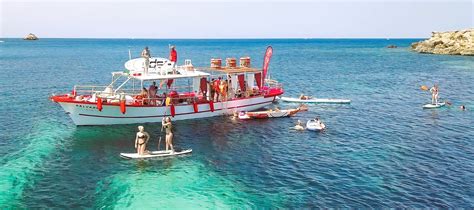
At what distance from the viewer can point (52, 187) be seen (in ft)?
81.5

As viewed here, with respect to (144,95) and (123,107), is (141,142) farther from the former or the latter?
(144,95)

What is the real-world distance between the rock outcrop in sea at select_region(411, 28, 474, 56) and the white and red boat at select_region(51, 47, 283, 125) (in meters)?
118

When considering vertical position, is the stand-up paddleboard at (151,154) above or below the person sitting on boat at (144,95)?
below

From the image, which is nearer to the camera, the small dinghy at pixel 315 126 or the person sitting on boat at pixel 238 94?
the small dinghy at pixel 315 126

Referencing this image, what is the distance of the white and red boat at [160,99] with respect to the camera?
125 feet

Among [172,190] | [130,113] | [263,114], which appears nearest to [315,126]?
[263,114]

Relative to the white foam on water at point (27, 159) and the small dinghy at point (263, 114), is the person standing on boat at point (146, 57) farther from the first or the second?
the small dinghy at point (263, 114)

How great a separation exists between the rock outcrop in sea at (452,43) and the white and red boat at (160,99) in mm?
117742

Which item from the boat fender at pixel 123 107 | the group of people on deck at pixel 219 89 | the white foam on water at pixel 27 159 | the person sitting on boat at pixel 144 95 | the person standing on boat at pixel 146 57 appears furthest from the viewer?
the group of people on deck at pixel 219 89

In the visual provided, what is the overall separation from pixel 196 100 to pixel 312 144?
1350 centimetres

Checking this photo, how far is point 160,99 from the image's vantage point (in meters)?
40.1

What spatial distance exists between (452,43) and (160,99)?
461ft

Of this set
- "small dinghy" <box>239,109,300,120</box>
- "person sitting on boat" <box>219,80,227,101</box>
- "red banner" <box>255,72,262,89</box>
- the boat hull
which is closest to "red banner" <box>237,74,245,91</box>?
"red banner" <box>255,72,262,89</box>

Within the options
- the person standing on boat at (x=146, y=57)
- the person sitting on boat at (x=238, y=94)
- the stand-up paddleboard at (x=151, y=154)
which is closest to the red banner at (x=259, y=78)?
the person sitting on boat at (x=238, y=94)
